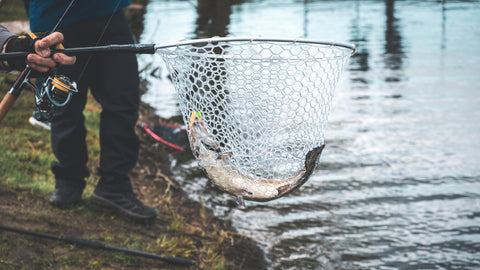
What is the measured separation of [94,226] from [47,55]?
171 centimetres

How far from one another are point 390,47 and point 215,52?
9424 mm

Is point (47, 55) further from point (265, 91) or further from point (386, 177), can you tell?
point (386, 177)

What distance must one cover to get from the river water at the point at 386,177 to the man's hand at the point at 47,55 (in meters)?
2.11

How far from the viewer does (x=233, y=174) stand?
239 cm

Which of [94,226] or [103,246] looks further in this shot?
[94,226]

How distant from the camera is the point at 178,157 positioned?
5.63 m

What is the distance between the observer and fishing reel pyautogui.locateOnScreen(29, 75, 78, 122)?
2.32 m

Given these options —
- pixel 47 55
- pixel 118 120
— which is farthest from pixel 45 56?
pixel 118 120

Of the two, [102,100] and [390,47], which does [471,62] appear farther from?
[102,100]

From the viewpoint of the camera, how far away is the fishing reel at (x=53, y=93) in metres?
2.32

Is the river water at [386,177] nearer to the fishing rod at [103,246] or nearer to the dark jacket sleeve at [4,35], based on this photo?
the fishing rod at [103,246]

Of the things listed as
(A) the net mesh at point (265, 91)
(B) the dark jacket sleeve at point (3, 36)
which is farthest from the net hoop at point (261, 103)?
Answer: (B) the dark jacket sleeve at point (3, 36)

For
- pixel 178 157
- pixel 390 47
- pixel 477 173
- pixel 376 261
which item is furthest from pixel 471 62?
pixel 376 261

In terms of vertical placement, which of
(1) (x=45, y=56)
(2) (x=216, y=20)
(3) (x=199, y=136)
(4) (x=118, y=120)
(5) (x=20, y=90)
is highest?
(1) (x=45, y=56)
